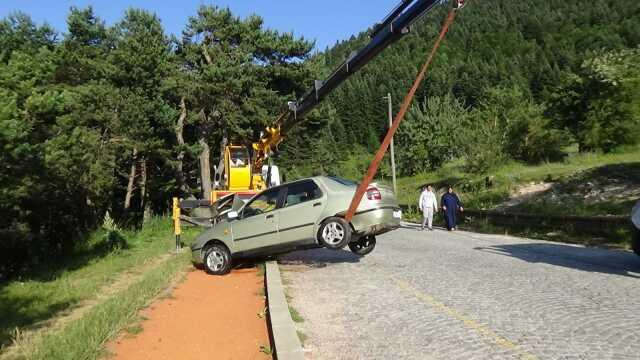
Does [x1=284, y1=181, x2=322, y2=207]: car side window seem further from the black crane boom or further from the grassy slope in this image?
the grassy slope

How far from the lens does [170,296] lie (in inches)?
363

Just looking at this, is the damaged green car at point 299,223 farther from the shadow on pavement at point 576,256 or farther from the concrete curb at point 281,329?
the shadow on pavement at point 576,256

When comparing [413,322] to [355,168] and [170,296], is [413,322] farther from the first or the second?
[355,168]

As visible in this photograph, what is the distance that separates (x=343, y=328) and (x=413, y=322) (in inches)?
32.7

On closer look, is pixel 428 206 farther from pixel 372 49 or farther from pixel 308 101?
pixel 372 49

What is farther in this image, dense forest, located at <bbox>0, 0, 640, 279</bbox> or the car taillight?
dense forest, located at <bbox>0, 0, 640, 279</bbox>

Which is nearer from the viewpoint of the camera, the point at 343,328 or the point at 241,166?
the point at 343,328

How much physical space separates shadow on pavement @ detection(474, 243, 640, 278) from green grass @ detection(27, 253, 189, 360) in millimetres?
7616

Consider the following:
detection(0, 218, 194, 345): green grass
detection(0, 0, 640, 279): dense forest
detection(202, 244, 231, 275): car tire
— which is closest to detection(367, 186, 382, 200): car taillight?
detection(202, 244, 231, 275): car tire

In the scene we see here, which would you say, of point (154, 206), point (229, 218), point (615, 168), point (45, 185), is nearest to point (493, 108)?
point (615, 168)

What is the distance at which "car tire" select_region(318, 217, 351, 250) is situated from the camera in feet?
35.1

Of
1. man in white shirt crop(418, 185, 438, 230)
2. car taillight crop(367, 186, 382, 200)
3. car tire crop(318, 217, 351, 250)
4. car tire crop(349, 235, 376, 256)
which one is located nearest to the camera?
car tire crop(318, 217, 351, 250)

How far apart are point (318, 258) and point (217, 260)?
2.56 metres

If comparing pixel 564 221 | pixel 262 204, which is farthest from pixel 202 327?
pixel 564 221
